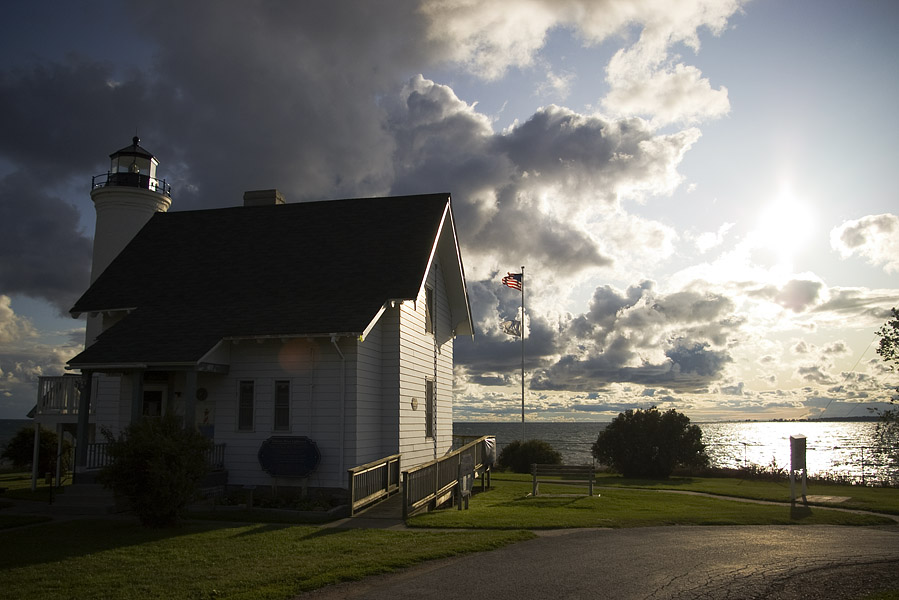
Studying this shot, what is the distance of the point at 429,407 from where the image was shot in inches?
875

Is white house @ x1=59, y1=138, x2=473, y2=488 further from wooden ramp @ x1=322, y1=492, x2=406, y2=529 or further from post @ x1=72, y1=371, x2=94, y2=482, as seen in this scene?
wooden ramp @ x1=322, y1=492, x2=406, y2=529

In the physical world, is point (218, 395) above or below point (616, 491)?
above

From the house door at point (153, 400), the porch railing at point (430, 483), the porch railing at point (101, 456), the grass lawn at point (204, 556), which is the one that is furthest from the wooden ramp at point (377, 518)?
the house door at point (153, 400)

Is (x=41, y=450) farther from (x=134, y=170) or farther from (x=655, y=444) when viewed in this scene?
(x=655, y=444)

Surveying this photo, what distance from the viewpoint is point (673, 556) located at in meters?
10.4

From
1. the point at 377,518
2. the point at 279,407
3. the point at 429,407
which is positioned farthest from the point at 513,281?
the point at 377,518

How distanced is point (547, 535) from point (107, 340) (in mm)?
12151

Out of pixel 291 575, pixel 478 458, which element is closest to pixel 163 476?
pixel 291 575

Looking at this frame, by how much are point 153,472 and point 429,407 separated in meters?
A: 11.1

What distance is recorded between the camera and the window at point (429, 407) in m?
21.9

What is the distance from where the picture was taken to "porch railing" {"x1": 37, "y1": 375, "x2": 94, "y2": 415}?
67.1 feet

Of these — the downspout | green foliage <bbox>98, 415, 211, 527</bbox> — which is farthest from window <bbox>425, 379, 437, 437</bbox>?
green foliage <bbox>98, 415, 211, 527</bbox>

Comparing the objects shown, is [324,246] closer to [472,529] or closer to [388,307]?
[388,307]

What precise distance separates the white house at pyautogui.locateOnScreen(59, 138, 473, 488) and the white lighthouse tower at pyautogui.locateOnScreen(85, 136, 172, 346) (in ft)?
14.3
